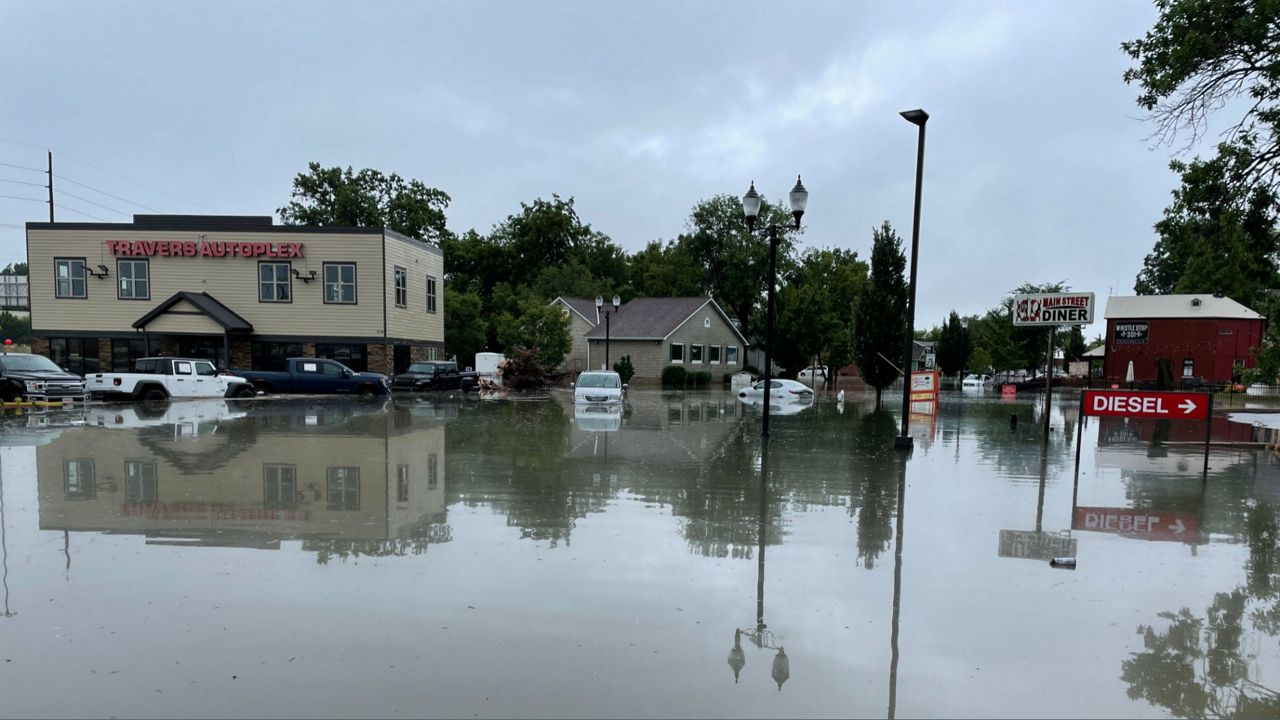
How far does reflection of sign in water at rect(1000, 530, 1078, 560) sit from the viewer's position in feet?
23.7

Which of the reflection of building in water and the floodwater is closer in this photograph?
the floodwater

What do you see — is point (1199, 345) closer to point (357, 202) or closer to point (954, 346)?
point (954, 346)

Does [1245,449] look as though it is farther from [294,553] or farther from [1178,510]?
[294,553]

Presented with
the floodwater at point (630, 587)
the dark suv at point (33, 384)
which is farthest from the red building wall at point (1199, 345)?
the dark suv at point (33, 384)

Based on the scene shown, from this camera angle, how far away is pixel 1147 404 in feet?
40.3

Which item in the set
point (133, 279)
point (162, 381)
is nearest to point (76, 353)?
point (133, 279)

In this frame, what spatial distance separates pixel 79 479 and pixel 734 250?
55.4 meters

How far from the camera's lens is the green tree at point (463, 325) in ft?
182

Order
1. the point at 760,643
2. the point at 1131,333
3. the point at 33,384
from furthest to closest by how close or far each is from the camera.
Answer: the point at 1131,333 → the point at 33,384 → the point at 760,643

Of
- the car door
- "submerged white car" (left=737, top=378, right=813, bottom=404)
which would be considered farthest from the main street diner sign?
the car door

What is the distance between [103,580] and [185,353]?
33179 millimetres

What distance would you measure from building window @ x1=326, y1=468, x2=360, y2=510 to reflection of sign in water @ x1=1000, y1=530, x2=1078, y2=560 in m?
7.76

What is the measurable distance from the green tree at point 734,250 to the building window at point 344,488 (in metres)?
50.2

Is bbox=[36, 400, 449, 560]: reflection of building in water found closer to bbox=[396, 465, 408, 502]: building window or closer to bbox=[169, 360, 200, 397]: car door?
bbox=[396, 465, 408, 502]: building window
